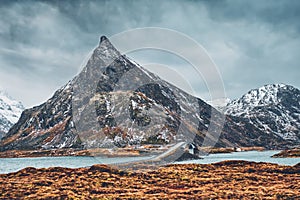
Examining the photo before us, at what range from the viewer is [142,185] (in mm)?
78250

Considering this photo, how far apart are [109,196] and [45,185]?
22.7 m

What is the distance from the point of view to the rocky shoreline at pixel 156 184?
63812 millimetres

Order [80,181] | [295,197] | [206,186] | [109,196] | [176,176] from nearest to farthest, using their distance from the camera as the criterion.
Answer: [295,197] → [109,196] → [206,186] → [80,181] → [176,176]

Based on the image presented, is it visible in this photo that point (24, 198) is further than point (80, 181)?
No

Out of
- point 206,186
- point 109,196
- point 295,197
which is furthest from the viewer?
point 206,186

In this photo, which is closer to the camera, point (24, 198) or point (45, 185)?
point (24, 198)

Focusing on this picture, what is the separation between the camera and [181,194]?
65375 mm

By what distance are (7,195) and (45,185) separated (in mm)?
11474

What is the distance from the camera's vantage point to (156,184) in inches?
3152

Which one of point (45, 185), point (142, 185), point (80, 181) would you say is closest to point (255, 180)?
point (142, 185)

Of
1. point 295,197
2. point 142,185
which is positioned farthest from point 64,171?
point 295,197

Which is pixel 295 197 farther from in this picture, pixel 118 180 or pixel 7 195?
pixel 7 195

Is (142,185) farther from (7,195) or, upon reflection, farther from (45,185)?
(7,195)

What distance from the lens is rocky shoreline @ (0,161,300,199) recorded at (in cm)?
6381
